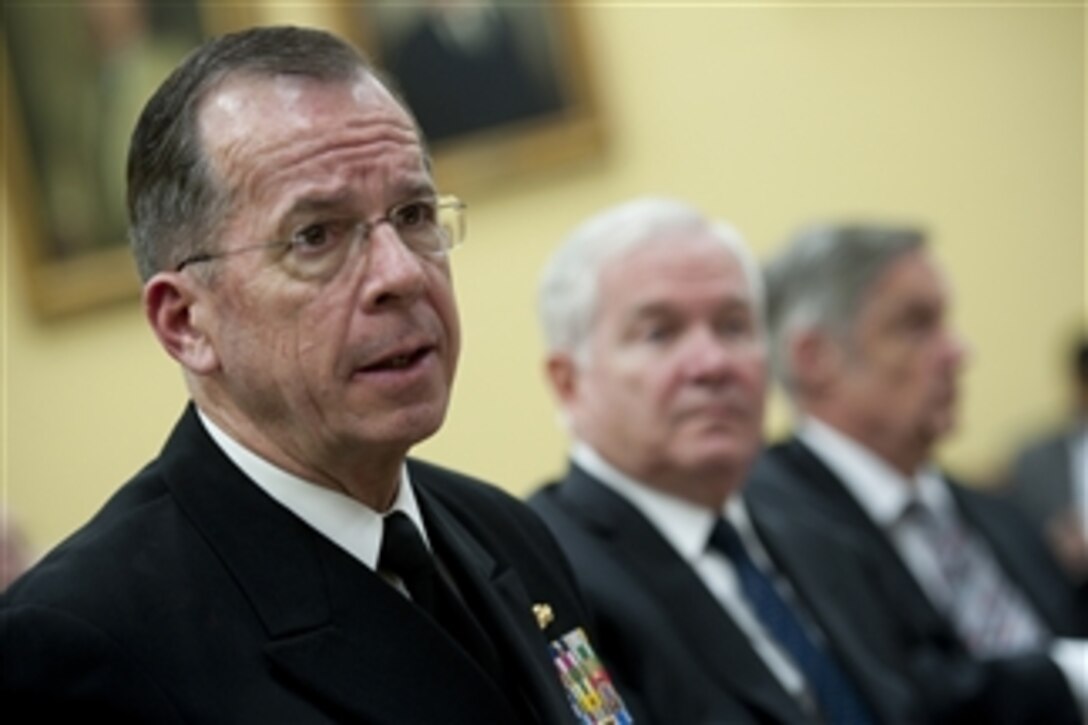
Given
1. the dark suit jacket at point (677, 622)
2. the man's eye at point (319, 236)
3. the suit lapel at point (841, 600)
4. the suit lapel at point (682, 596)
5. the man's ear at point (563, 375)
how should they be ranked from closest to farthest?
1. the man's eye at point (319, 236)
2. the dark suit jacket at point (677, 622)
3. the suit lapel at point (682, 596)
4. the suit lapel at point (841, 600)
5. the man's ear at point (563, 375)

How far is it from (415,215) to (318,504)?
400mm

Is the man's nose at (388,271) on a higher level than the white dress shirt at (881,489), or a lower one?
higher

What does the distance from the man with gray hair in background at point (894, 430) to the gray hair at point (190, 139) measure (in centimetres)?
281

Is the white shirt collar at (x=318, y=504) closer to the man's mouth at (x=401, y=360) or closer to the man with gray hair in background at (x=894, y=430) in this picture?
the man's mouth at (x=401, y=360)

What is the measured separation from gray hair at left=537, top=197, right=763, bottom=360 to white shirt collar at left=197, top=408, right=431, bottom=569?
171 centimetres

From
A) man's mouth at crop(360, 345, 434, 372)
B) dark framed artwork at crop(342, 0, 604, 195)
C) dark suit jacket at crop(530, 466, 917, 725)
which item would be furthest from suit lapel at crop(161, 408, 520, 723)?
dark framed artwork at crop(342, 0, 604, 195)

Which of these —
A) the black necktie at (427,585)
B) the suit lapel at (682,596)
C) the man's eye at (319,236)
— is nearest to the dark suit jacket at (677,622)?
the suit lapel at (682,596)

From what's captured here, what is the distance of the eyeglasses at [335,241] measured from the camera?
2.38 m

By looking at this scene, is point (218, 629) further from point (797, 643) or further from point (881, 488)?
point (881, 488)

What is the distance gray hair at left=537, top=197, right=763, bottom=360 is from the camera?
409 cm

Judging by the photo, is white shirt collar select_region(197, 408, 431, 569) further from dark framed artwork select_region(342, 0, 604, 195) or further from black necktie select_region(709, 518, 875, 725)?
dark framed artwork select_region(342, 0, 604, 195)

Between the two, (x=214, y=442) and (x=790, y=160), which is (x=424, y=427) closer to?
(x=214, y=442)

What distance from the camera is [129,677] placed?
7.04ft

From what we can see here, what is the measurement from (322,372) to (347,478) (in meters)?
0.16
